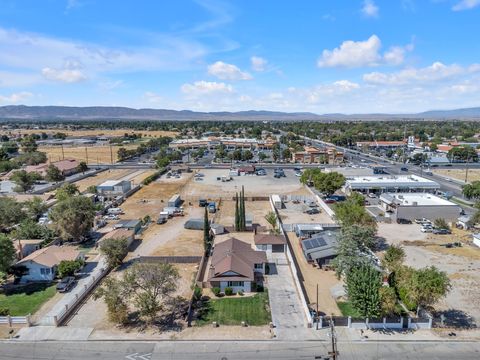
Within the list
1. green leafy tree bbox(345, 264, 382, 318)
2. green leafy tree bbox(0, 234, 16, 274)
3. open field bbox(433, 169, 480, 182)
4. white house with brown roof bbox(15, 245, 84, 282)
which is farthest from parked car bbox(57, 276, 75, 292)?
open field bbox(433, 169, 480, 182)

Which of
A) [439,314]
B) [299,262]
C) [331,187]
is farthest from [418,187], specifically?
[439,314]

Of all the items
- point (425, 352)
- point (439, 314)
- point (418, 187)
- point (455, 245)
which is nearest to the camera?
point (425, 352)

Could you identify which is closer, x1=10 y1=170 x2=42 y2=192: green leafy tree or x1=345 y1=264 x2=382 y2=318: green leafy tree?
x1=345 y1=264 x2=382 y2=318: green leafy tree

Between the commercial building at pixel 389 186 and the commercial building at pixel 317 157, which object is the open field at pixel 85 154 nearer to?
the commercial building at pixel 317 157

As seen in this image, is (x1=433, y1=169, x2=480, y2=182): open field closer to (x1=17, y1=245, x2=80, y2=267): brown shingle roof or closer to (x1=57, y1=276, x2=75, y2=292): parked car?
(x1=17, y1=245, x2=80, y2=267): brown shingle roof

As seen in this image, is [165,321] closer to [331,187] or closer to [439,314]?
[439,314]

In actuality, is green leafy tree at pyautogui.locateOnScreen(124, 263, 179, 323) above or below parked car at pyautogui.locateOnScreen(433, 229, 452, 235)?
above

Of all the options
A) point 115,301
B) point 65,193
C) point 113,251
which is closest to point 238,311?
point 115,301

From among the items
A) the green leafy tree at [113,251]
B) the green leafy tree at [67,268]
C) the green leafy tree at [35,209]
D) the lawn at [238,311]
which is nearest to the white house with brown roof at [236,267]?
the lawn at [238,311]
